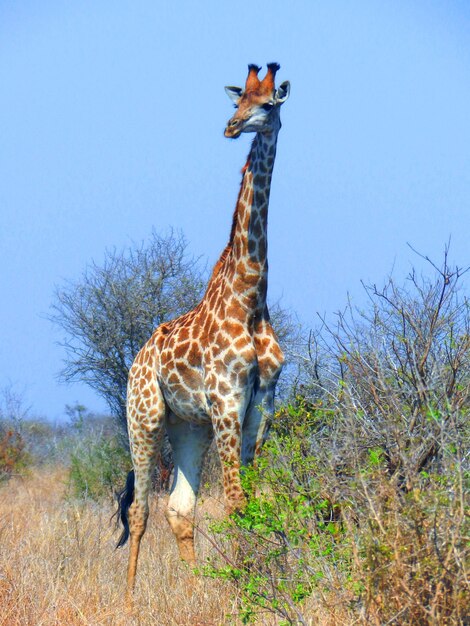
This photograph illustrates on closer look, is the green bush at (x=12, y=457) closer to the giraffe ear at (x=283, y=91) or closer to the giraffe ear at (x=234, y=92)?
the giraffe ear at (x=234, y=92)

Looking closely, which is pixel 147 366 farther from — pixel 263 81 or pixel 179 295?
pixel 179 295

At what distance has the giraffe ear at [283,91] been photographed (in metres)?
6.77

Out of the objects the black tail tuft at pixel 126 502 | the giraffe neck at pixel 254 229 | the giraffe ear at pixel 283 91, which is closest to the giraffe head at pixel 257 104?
the giraffe ear at pixel 283 91

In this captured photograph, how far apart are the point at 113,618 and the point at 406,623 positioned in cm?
210

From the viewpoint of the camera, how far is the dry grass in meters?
5.39

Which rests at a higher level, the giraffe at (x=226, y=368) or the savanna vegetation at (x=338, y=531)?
the giraffe at (x=226, y=368)

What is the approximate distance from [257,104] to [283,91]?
271 millimetres

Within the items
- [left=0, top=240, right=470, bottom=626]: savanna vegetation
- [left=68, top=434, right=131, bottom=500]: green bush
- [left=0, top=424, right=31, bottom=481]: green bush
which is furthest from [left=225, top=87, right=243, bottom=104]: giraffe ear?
[left=0, top=424, right=31, bottom=481]: green bush

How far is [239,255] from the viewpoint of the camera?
6.92m

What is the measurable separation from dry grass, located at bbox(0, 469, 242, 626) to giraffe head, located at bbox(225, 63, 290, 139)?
2.72 meters

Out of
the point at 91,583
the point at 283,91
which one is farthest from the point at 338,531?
the point at 283,91

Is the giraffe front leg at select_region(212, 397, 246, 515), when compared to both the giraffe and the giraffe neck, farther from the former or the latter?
the giraffe neck

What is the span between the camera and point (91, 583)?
6254mm

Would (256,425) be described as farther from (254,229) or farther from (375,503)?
(375,503)
